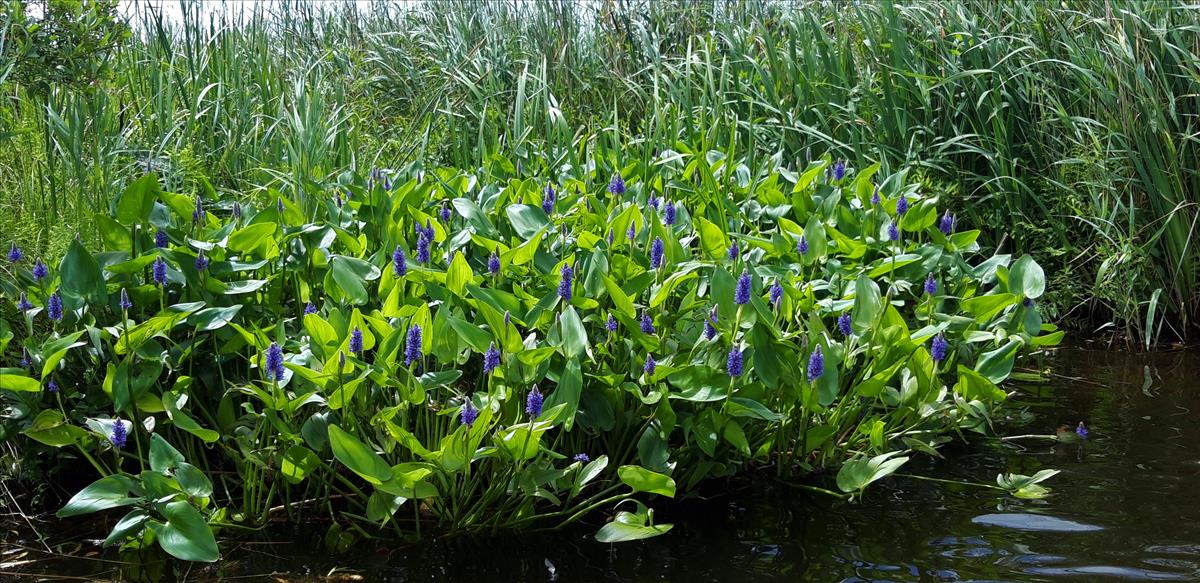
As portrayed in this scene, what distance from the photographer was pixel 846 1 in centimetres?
591

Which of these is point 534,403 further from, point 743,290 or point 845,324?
point 845,324

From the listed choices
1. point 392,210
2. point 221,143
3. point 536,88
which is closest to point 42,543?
point 392,210

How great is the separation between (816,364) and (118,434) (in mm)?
1536

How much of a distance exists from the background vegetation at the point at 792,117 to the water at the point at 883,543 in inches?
52.4

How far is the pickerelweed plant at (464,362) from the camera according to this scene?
7.54 feet

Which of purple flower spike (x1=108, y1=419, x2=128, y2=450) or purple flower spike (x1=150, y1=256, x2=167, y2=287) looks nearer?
purple flower spike (x1=108, y1=419, x2=128, y2=450)

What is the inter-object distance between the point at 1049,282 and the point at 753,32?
2489 millimetres

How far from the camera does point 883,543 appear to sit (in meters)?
2.46

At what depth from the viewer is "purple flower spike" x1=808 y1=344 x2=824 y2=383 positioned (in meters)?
2.42

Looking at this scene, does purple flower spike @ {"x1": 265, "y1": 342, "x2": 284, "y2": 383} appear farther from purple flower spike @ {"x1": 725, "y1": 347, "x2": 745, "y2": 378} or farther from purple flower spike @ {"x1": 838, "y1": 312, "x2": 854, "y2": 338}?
purple flower spike @ {"x1": 838, "y1": 312, "x2": 854, "y2": 338}

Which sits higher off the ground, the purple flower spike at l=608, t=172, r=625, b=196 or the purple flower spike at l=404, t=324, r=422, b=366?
the purple flower spike at l=608, t=172, r=625, b=196

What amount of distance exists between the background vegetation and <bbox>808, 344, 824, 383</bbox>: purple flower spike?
1547 millimetres

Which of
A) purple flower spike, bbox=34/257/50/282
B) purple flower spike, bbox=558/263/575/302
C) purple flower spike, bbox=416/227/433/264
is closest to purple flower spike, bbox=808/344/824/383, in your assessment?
purple flower spike, bbox=558/263/575/302

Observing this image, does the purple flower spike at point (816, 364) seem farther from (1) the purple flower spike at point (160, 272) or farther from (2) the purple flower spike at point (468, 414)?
(1) the purple flower spike at point (160, 272)
